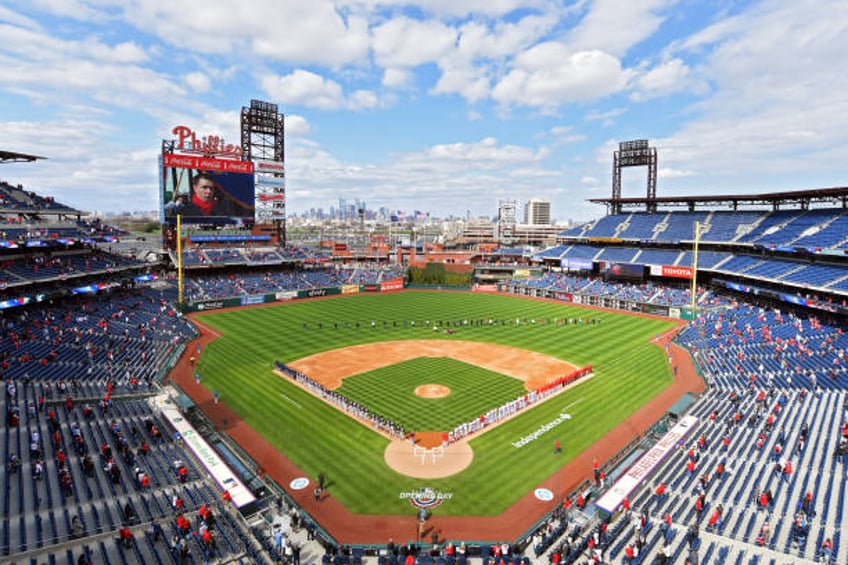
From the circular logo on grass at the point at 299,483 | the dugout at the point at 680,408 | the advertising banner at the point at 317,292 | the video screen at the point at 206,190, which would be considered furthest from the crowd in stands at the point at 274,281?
the dugout at the point at 680,408

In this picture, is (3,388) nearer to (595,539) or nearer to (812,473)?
(595,539)

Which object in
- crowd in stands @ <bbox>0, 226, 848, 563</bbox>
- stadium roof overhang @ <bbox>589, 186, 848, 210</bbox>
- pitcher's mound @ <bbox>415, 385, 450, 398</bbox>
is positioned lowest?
pitcher's mound @ <bbox>415, 385, 450, 398</bbox>

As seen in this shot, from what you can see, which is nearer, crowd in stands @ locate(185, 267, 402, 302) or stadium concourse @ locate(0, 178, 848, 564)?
stadium concourse @ locate(0, 178, 848, 564)

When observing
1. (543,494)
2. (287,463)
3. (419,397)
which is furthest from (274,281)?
(543,494)

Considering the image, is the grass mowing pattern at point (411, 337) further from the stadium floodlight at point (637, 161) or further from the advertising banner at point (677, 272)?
the stadium floodlight at point (637, 161)

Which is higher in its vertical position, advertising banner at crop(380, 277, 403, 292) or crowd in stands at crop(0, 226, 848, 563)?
advertising banner at crop(380, 277, 403, 292)

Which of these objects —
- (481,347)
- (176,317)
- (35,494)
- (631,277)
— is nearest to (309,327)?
(176,317)

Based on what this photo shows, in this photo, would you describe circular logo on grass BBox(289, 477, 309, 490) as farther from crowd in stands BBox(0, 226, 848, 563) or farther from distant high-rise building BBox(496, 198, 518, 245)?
distant high-rise building BBox(496, 198, 518, 245)

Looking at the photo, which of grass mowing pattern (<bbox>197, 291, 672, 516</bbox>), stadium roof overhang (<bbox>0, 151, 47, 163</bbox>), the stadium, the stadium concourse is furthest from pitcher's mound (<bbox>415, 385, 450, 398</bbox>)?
stadium roof overhang (<bbox>0, 151, 47, 163</bbox>)
